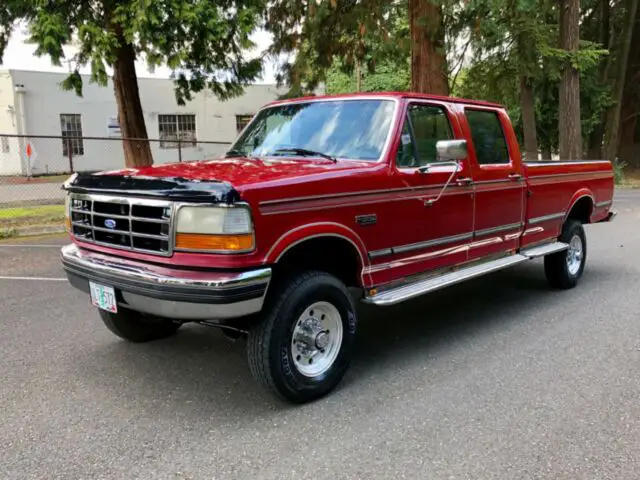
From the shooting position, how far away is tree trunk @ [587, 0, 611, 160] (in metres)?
26.4

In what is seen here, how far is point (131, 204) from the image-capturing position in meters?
3.75

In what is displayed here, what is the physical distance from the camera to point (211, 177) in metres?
3.70

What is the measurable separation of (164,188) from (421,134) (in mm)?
2258

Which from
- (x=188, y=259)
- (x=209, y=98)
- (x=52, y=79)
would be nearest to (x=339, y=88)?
(x=209, y=98)

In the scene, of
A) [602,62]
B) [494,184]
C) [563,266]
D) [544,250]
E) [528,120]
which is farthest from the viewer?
[602,62]

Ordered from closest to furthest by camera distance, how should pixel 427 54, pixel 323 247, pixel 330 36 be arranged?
pixel 323 247 → pixel 427 54 → pixel 330 36

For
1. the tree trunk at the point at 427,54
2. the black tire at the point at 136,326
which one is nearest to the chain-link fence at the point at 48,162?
the tree trunk at the point at 427,54

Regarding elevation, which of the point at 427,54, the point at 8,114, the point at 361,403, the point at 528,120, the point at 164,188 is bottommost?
the point at 361,403

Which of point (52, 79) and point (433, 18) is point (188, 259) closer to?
point (433, 18)

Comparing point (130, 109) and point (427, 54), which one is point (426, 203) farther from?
point (130, 109)

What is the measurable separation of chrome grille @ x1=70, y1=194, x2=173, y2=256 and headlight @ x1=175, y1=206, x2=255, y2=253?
12cm

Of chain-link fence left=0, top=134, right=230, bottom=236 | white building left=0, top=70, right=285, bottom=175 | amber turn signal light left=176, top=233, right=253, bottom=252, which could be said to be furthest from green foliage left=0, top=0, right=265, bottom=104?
white building left=0, top=70, right=285, bottom=175

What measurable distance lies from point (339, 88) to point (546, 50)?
1278 inches

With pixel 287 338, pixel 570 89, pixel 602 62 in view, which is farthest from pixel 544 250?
pixel 602 62
